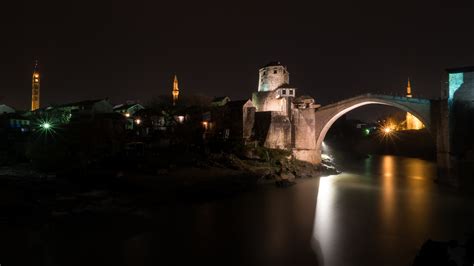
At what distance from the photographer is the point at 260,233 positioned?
1436 cm

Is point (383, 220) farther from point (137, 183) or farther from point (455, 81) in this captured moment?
point (137, 183)

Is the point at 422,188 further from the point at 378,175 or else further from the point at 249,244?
the point at 249,244

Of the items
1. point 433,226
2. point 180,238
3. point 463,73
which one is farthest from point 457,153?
point 180,238

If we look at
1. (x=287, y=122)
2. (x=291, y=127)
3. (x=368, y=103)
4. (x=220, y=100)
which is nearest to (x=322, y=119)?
(x=291, y=127)

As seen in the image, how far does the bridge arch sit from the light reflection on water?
5.86 meters

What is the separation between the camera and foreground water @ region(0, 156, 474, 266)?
1145 cm

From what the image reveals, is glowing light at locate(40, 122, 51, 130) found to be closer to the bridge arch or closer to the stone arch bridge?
the stone arch bridge

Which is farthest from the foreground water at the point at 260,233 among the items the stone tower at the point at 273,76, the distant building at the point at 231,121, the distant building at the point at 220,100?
the distant building at the point at 220,100

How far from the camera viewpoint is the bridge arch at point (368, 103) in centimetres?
2559

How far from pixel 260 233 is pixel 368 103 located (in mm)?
21646

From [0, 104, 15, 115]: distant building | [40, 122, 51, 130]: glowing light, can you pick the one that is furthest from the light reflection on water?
[0, 104, 15, 115]: distant building

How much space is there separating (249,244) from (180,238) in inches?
113

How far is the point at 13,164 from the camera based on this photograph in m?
26.9

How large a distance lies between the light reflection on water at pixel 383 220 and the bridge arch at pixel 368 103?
5858 mm
